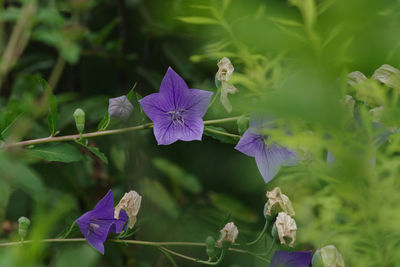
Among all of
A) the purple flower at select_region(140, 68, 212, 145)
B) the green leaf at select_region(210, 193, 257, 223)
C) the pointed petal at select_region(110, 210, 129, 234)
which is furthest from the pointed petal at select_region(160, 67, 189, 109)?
the green leaf at select_region(210, 193, 257, 223)

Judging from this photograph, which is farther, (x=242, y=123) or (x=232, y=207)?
(x=232, y=207)

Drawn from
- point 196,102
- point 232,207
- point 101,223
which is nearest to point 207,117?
point 196,102

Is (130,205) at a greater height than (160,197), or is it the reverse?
(130,205)

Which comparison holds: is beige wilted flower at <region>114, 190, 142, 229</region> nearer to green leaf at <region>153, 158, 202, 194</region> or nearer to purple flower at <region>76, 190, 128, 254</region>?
purple flower at <region>76, 190, 128, 254</region>

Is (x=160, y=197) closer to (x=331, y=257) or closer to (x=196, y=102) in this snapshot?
(x=196, y=102)

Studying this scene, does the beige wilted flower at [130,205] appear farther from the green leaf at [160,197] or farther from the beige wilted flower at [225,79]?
the green leaf at [160,197]

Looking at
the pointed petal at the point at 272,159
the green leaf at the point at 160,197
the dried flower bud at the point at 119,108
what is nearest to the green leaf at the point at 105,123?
the dried flower bud at the point at 119,108
